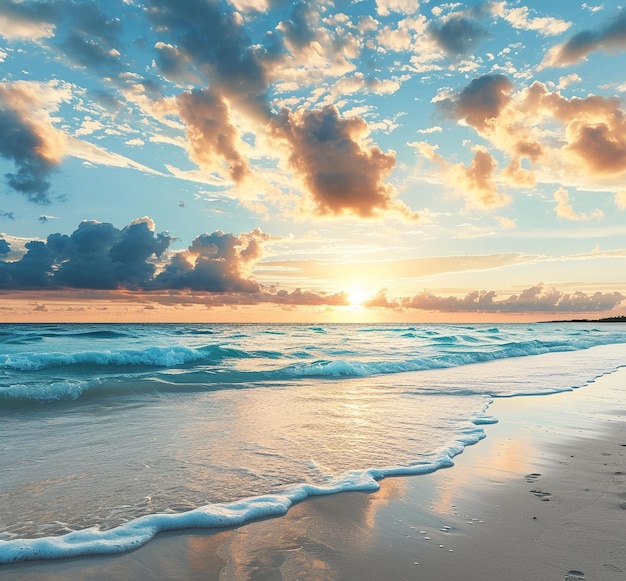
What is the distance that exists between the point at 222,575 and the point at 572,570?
2.74 m

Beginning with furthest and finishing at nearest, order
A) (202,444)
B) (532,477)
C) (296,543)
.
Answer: (202,444), (532,477), (296,543)

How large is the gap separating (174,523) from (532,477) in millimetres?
4445

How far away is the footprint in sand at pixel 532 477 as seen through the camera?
5596 millimetres

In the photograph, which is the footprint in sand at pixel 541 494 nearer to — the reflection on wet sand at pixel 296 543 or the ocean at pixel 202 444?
the ocean at pixel 202 444

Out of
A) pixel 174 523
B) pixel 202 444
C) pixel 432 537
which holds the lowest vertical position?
pixel 202 444

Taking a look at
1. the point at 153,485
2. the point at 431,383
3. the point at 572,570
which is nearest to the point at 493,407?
the point at 431,383

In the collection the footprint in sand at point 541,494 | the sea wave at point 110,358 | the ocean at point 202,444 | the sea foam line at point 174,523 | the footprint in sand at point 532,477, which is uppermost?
the footprint in sand at point 541,494

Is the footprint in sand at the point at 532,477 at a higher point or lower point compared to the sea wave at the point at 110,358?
higher

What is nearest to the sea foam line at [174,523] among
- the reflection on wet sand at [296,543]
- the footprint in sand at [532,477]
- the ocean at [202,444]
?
the ocean at [202,444]

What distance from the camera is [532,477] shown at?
574 centimetres

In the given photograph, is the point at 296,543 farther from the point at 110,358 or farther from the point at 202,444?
the point at 110,358

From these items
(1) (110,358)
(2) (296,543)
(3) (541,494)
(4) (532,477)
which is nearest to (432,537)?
(2) (296,543)

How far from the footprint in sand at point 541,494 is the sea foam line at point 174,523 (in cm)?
138

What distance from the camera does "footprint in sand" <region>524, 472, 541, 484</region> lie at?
560 cm
